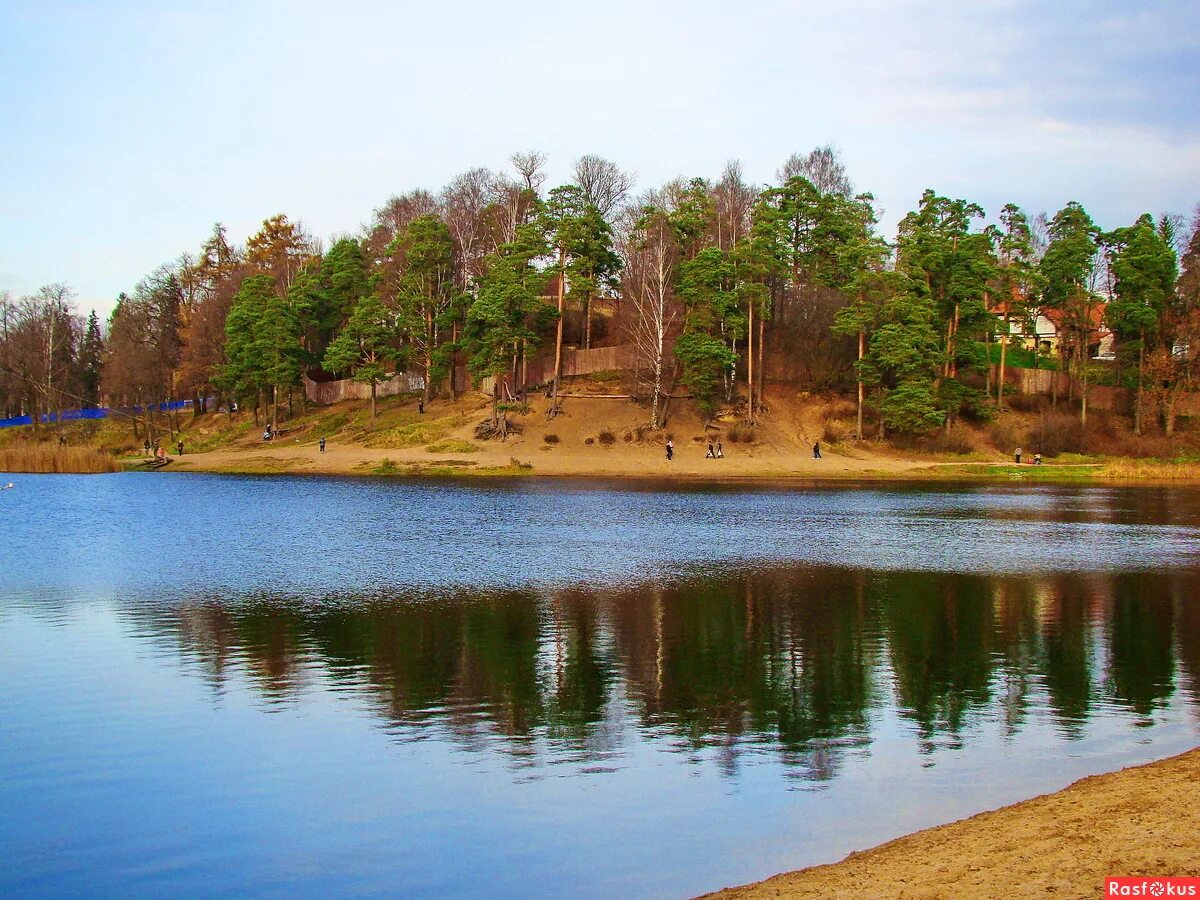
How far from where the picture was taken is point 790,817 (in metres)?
9.88

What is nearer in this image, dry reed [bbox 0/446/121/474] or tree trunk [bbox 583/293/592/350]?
dry reed [bbox 0/446/121/474]

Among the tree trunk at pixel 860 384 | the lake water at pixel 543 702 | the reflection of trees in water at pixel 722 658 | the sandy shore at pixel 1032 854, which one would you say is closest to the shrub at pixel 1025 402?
the tree trunk at pixel 860 384

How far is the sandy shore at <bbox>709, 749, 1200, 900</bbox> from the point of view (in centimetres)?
736

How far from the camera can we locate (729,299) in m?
63.8

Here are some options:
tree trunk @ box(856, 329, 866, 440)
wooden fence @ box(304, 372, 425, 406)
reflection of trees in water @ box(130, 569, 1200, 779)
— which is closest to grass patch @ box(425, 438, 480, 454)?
wooden fence @ box(304, 372, 425, 406)

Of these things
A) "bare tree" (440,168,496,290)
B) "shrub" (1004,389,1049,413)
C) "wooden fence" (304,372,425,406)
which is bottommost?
"shrub" (1004,389,1049,413)

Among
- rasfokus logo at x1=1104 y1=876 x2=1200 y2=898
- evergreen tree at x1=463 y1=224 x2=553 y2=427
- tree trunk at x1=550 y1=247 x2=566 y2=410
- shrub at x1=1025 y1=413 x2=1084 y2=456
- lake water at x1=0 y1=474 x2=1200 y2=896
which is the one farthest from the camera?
tree trunk at x1=550 y1=247 x2=566 y2=410

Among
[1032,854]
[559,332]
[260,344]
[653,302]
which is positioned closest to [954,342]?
[653,302]

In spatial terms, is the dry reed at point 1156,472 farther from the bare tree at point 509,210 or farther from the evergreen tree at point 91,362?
the evergreen tree at point 91,362

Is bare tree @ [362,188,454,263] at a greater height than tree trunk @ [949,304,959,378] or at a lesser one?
greater

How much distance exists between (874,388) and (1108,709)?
5583 centimetres

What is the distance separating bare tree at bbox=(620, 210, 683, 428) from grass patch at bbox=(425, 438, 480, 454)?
11.8 m

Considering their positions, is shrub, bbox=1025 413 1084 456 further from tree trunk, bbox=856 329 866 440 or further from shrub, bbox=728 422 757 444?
shrub, bbox=728 422 757 444

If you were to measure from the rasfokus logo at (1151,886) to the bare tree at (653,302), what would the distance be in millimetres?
58278
